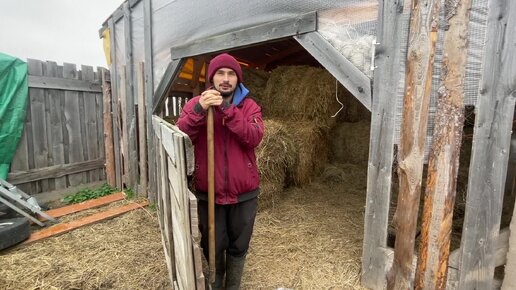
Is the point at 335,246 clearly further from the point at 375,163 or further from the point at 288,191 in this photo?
the point at 288,191

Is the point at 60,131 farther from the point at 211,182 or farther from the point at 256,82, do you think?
the point at 211,182

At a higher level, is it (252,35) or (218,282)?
(252,35)

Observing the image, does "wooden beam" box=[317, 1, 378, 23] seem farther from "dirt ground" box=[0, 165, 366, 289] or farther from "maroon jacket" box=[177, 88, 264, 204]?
"dirt ground" box=[0, 165, 366, 289]

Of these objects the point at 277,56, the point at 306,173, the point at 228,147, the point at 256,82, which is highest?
the point at 277,56

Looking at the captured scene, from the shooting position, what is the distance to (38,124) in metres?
4.44

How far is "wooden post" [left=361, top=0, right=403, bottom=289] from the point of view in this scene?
193 cm

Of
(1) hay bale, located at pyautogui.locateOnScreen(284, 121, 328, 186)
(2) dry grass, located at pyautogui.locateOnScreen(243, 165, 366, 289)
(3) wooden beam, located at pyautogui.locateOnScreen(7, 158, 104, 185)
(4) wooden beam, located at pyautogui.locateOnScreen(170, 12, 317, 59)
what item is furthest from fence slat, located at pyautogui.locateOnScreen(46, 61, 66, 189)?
(1) hay bale, located at pyautogui.locateOnScreen(284, 121, 328, 186)

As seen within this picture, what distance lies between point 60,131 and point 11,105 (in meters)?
0.80

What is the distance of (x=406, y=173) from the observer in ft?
6.50

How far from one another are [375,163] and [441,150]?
1.46 feet

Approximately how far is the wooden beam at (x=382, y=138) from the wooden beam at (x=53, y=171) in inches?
194

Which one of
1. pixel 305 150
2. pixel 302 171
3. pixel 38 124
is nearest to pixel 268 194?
pixel 302 171

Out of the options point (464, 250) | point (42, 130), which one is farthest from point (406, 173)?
point (42, 130)

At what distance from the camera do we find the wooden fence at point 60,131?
14.2 feet
